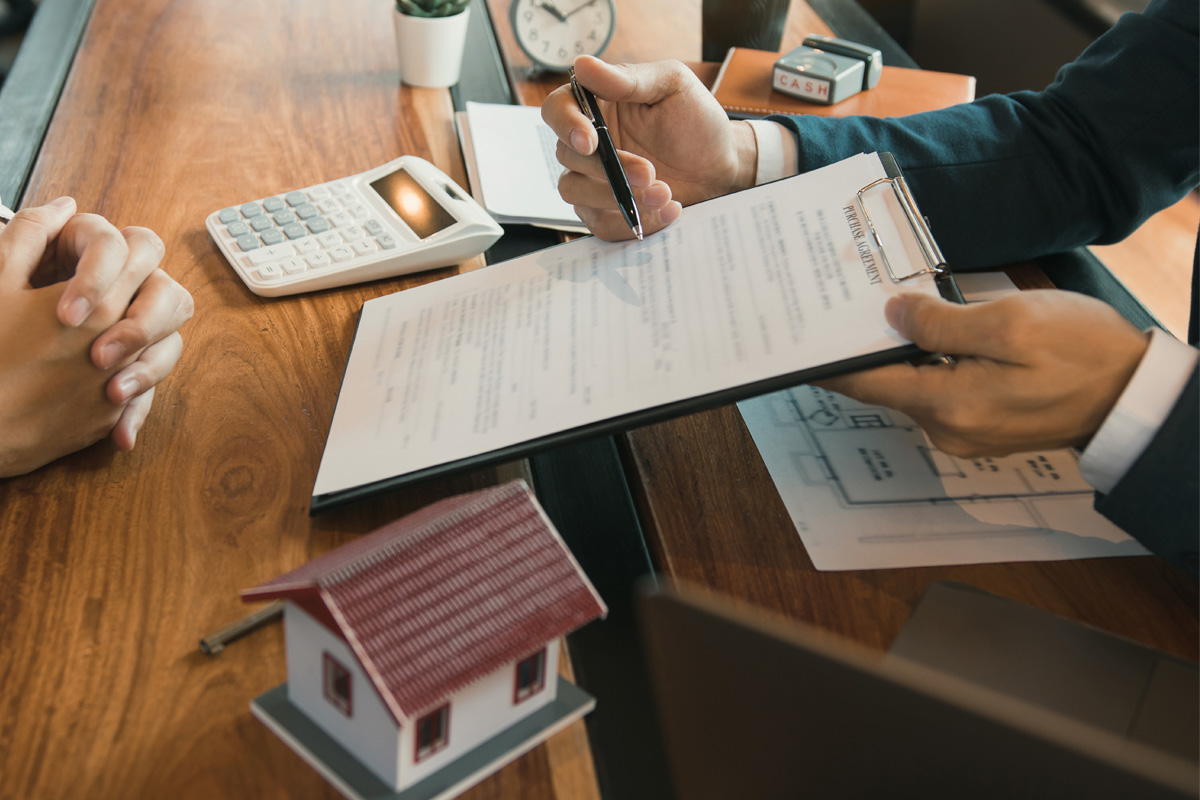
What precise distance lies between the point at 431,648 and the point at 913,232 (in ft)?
1.35

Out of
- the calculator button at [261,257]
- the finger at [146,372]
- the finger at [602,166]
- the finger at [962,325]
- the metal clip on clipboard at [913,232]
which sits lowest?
the calculator button at [261,257]

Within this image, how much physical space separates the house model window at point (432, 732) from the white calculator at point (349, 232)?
46cm

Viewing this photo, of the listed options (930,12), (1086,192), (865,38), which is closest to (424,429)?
(1086,192)

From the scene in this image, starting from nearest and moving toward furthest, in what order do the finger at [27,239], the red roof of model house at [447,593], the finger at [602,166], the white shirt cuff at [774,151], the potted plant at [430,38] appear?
the red roof of model house at [447,593]
the finger at [27,239]
the finger at [602,166]
the white shirt cuff at [774,151]
the potted plant at [430,38]

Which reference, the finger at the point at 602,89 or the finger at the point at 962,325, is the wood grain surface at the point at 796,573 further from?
the finger at the point at 602,89

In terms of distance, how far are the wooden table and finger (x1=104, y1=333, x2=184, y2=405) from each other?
29 millimetres

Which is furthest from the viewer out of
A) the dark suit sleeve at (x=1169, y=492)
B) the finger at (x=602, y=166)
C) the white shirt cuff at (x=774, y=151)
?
the white shirt cuff at (x=774, y=151)

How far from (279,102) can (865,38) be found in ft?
2.85

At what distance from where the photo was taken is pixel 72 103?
98cm

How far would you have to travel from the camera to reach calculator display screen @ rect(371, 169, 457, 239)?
78 centimetres

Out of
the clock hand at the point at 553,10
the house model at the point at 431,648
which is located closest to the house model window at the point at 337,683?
the house model at the point at 431,648

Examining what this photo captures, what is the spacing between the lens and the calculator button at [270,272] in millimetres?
726

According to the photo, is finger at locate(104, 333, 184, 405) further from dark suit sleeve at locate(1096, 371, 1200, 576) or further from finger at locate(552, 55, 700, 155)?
dark suit sleeve at locate(1096, 371, 1200, 576)

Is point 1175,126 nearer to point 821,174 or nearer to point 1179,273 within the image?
point 821,174
